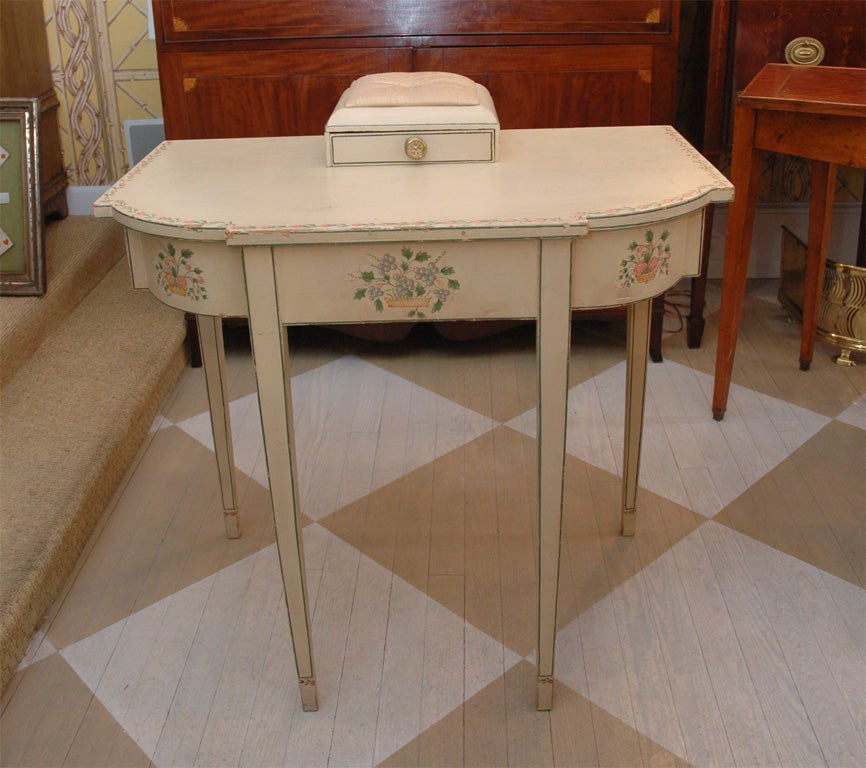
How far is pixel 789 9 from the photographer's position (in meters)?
2.22

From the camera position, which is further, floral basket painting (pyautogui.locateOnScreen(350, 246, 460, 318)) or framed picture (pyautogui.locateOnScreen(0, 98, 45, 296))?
framed picture (pyautogui.locateOnScreen(0, 98, 45, 296))

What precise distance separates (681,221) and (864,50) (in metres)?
1.19

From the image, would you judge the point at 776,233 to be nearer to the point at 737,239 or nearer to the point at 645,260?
the point at 737,239

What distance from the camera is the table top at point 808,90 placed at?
188 cm

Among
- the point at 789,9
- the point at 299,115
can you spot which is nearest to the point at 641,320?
the point at 789,9

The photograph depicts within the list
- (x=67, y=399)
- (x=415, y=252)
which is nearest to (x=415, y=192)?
(x=415, y=252)

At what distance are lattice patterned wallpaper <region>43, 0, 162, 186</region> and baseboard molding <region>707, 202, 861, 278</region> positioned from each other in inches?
69.9

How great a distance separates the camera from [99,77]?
3.03 m

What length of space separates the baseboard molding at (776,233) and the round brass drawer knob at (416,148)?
6.16 feet

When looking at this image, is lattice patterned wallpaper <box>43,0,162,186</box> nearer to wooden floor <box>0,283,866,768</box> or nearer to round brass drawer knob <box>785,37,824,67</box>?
wooden floor <box>0,283,866,768</box>

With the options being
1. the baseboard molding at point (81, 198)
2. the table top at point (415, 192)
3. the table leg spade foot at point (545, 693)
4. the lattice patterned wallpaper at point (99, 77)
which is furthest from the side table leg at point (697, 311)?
the baseboard molding at point (81, 198)

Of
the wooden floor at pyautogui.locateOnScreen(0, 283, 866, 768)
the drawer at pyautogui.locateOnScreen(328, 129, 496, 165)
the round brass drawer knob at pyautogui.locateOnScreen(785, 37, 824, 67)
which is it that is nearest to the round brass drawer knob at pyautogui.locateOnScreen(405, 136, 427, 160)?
the drawer at pyautogui.locateOnScreen(328, 129, 496, 165)

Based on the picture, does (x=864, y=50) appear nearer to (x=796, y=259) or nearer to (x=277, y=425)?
(x=796, y=259)

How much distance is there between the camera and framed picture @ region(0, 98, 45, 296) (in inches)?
99.0
